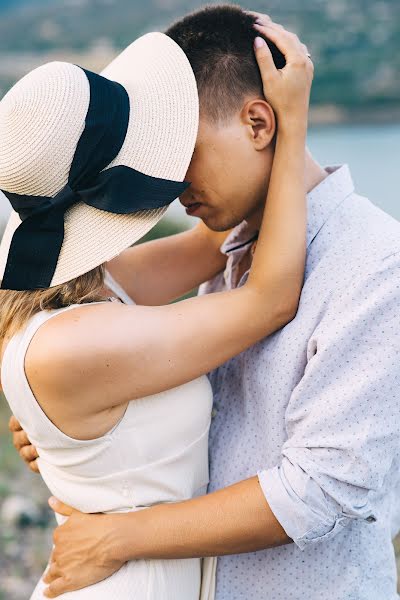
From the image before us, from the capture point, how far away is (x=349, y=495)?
1.69 m

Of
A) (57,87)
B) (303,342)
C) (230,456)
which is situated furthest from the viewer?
(230,456)

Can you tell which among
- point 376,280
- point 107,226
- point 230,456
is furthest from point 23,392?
point 376,280

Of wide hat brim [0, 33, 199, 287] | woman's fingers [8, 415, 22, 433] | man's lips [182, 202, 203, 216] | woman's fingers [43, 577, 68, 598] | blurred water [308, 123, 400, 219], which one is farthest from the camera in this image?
blurred water [308, 123, 400, 219]

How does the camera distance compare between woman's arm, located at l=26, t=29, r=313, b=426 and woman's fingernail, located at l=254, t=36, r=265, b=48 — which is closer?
woman's arm, located at l=26, t=29, r=313, b=426

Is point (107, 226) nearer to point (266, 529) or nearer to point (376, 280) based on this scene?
point (376, 280)

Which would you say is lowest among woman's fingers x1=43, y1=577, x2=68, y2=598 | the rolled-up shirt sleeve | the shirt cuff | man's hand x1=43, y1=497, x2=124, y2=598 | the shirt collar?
woman's fingers x1=43, y1=577, x2=68, y2=598

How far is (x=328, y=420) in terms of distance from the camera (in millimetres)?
1673

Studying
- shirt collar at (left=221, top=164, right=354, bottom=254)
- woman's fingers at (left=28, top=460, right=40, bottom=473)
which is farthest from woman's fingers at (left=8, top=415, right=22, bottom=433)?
shirt collar at (left=221, top=164, right=354, bottom=254)

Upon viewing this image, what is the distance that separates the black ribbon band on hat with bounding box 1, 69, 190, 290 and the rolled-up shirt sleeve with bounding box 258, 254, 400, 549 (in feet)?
1.53

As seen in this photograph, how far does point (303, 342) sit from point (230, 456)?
385mm

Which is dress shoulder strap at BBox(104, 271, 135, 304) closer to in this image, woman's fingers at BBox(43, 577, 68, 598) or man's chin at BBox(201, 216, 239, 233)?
man's chin at BBox(201, 216, 239, 233)

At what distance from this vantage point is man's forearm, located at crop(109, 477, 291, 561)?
1762 millimetres

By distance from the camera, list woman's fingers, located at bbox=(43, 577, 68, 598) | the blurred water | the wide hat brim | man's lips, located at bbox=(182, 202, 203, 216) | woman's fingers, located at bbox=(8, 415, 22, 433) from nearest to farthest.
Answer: the wide hat brim
woman's fingers, located at bbox=(43, 577, 68, 598)
man's lips, located at bbox=(182, 202, 203, 216)
woman's fingers, located at bbox=(8, 415, 22, 433)
the blurred water

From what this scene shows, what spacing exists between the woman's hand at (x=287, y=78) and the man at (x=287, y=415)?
0.05 meters
